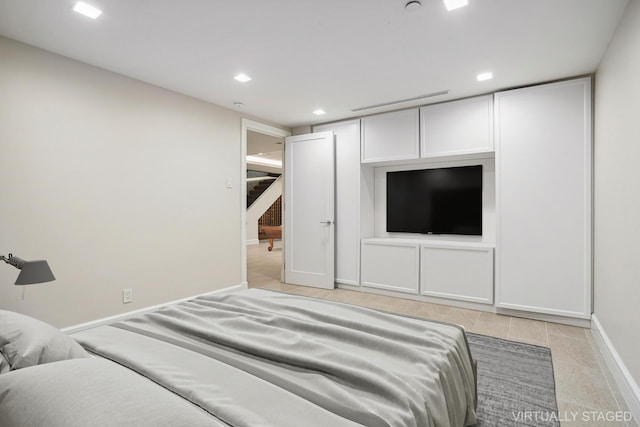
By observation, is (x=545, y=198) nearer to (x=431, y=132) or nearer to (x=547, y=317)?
(x=547, y=317)

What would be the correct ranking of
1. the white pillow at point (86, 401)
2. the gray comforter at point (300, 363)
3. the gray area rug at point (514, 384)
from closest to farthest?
the white pillow at point (86, 401), the gray comforter at point (300, 363), the gray area rug at point (514, 384)

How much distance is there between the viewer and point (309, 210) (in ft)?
16.1

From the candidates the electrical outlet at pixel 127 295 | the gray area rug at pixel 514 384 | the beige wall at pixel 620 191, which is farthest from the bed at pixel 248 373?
the electrical outlet at pixel 127 295

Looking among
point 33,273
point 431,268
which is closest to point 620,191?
point 431,268

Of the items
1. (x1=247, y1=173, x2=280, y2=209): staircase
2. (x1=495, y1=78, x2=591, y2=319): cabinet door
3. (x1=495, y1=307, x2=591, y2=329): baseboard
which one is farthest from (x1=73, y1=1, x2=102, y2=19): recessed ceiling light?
(x1=247, y1=173, x2=280, y2=209): staircase

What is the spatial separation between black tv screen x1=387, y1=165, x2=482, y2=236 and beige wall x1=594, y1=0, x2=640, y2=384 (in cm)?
128

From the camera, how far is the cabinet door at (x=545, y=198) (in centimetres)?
317

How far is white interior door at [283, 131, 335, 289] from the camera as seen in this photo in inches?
186

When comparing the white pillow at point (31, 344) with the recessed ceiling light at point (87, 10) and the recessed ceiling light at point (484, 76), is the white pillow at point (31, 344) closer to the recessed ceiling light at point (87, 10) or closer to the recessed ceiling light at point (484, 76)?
the recessed ceiling light at point (87, 10)

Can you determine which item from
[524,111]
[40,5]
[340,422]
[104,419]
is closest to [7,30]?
[40,5]

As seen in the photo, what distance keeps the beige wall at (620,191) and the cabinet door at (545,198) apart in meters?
0.20

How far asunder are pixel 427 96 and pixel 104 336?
374cm

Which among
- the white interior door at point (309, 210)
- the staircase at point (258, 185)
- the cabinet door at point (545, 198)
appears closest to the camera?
the cabinet door at point (545, 198)

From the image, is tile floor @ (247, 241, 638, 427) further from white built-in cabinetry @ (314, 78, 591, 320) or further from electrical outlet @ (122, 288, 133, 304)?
electrical outlet @ (122, 288, 133, 304)
